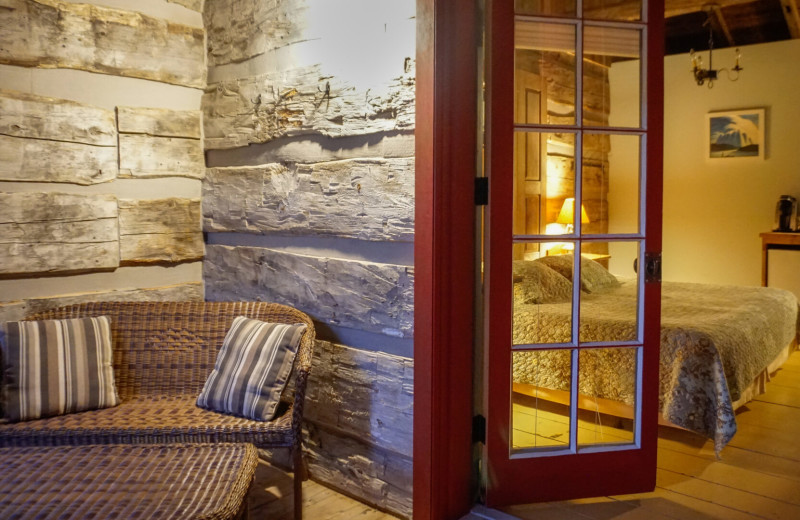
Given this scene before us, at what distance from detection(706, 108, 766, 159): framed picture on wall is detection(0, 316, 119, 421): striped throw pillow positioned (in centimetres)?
657

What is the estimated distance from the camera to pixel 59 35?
2979 mm

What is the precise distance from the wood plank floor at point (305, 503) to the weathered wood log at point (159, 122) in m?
1.82

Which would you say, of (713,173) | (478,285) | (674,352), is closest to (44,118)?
(478,285)

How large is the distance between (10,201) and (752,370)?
3.88m

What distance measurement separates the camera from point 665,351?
3334mm

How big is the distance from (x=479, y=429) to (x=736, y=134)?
5.77 metres

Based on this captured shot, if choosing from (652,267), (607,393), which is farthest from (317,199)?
(607,393)

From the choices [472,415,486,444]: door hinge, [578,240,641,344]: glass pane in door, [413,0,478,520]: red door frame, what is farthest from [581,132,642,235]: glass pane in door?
[472,415,486,444]: door hinge

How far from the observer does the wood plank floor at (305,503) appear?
2639 millimetres

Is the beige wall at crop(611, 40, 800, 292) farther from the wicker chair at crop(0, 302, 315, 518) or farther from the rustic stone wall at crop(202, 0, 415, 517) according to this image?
the wicker chair at crop(0, 302, 315, 518)

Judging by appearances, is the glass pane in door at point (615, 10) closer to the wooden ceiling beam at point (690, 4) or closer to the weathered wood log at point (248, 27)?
the weathered wood log at point (248, 27)

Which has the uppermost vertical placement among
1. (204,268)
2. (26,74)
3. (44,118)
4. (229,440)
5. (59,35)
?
(59,35)

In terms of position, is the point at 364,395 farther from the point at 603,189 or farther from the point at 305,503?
the point at 603,189

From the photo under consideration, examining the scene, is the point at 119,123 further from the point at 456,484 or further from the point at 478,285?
the point at 456,484
